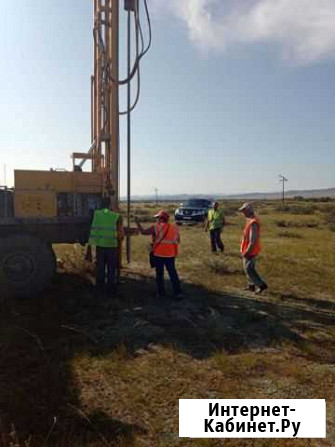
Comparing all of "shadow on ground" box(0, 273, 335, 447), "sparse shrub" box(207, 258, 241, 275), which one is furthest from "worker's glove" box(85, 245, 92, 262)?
"sparse shrub" box(207, 258, 241, 275)

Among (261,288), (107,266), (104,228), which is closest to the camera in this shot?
(104,228)

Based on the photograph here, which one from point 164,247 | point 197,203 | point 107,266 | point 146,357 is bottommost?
point 146,357

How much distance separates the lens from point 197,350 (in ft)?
16.6

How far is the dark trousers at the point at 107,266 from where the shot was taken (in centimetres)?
738

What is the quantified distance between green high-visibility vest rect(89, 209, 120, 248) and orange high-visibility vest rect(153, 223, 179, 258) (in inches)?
31.4

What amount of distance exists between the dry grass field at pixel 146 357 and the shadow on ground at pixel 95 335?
1 cm

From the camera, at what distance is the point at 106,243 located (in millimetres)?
7266

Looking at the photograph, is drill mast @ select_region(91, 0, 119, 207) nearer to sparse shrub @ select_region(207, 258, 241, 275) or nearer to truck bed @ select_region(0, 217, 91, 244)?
truck bed @ select_region(0, 217, 91, 244)

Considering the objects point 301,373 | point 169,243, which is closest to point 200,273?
point 169,243

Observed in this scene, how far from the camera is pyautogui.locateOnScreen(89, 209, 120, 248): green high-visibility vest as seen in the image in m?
7.19

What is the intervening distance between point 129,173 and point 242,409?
18.6 feet

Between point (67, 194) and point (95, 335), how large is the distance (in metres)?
2.99

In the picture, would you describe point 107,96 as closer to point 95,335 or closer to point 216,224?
A: point 95,335

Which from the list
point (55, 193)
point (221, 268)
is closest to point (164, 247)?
point (55, 193)
